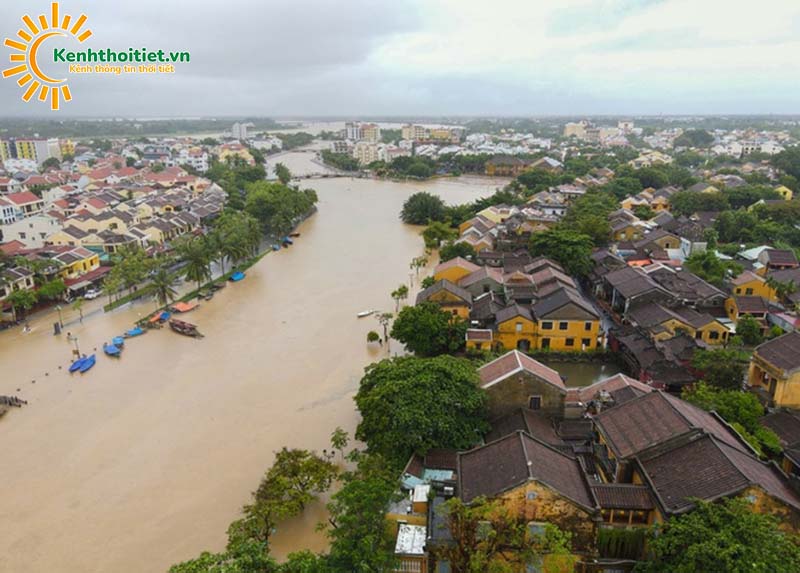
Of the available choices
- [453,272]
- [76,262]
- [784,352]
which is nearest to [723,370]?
[784,352]

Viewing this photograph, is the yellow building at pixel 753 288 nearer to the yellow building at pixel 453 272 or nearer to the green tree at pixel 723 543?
the yellow building at pixel 453 272

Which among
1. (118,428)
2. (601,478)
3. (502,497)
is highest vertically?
(502,497)

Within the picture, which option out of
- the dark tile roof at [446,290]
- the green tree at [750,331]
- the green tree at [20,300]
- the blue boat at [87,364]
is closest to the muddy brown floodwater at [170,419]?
the blue boat at [87,364]

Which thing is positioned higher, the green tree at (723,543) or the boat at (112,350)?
the green tree at (723,543)

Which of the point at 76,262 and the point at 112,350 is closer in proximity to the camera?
the point at 112,350

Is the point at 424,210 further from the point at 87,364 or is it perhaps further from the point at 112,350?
the point at 87,364

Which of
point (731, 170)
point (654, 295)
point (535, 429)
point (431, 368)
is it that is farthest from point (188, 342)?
point (731, 170)

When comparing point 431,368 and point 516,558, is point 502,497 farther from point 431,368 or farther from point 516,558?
point 431,368
